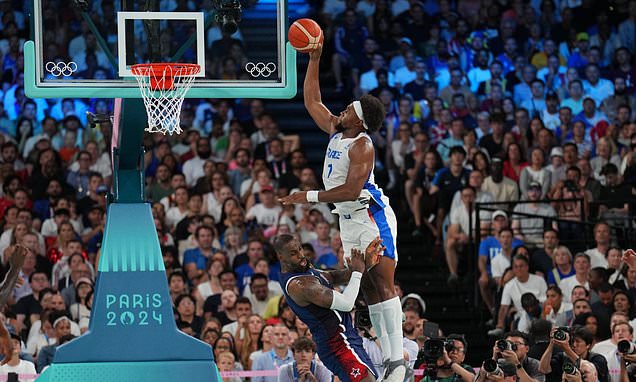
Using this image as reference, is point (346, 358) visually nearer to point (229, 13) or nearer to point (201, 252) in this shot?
point (229, 13)

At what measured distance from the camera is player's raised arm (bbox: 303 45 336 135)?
37.9ft

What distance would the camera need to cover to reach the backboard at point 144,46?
36.9 ft

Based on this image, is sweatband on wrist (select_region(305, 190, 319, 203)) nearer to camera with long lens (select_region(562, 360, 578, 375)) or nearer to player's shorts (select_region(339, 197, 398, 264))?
player's shorts (select_region(339, 197, 398, 264))

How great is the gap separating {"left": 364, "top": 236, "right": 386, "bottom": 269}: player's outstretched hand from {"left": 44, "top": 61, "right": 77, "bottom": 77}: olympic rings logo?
2826 mm

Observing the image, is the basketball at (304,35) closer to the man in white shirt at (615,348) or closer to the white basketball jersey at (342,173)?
the white basketball jersey at (342,173)

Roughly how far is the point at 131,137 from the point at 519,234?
707 cm

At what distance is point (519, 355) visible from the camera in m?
13.6

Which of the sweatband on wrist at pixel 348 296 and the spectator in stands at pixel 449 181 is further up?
the spectator in stands at pixel 449 181

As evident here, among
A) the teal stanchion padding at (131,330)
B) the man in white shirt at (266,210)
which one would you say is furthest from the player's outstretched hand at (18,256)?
the man in white shirt at (266,210)

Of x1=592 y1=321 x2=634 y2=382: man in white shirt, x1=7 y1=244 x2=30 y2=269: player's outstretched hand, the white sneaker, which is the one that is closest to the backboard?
x1=7 y1=244 x2=30 y2=269: player's outstretched hand

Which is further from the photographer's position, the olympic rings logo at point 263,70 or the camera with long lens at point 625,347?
the camera with long lens at point 625,347

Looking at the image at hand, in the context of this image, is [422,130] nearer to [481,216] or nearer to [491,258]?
[481,216]

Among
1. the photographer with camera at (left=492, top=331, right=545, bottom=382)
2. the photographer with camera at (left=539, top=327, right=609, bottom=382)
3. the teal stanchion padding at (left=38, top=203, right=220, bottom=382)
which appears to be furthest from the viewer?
the photographer with camera at (left=539, top=327, right=609, bottom=382)

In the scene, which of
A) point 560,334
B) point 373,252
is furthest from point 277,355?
point 373,252
